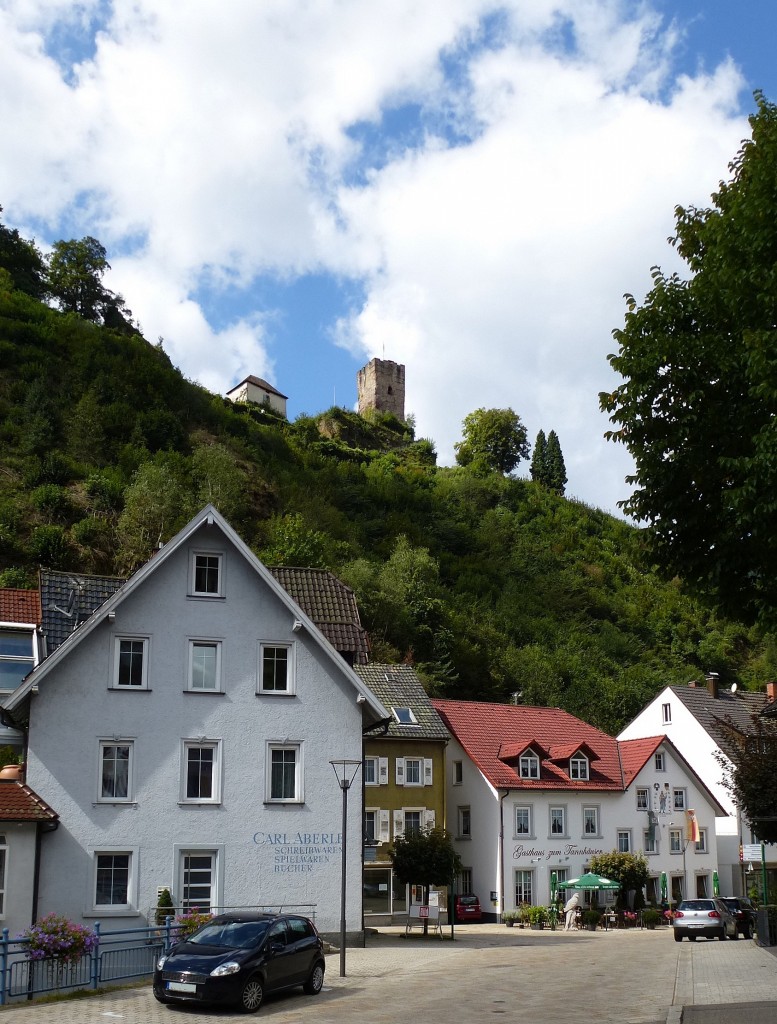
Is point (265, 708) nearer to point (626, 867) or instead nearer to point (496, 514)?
point (626, 867)

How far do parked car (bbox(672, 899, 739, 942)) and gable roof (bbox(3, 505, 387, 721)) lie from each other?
506 inches

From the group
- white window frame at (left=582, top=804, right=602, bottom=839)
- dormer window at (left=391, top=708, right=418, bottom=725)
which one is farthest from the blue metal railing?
white window frame at (left=582, top=804, right=602, bottom=839)

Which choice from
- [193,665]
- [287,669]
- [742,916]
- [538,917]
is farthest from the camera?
[538,917]

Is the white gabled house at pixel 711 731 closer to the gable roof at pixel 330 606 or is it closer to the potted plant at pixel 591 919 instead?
the potted plant at pixel 591 919

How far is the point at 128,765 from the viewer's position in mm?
27984

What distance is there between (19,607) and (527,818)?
23817 millimetres

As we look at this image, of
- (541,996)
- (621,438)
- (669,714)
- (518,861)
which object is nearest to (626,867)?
(518,861)

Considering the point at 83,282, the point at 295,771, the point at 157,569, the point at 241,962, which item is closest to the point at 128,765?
the point at 295,771

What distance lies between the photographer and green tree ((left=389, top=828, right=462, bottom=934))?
35.3 meters

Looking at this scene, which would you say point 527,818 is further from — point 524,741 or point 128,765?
point 128,765

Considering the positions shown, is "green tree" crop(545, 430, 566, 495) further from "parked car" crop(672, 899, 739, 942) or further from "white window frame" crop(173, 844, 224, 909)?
"white window frame" crop(173, 844, 224, 909)

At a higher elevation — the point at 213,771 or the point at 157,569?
the point at 157,569

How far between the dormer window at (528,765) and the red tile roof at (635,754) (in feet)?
16.6

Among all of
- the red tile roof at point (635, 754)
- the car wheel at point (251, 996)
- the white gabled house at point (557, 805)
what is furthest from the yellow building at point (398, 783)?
the car wheel at point (251, 996)
